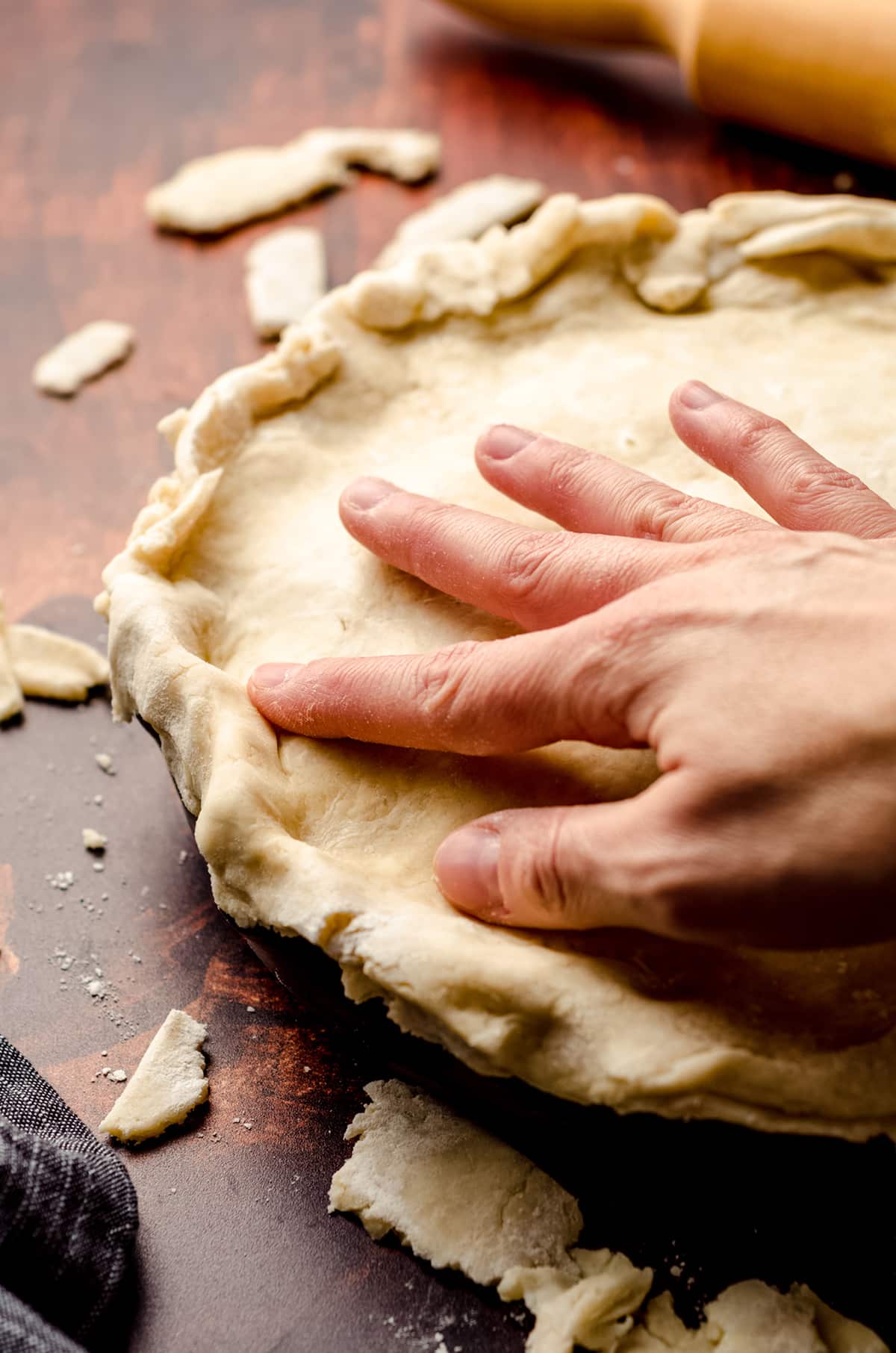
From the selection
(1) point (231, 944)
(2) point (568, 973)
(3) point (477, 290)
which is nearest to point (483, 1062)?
(2) point (568, 973)

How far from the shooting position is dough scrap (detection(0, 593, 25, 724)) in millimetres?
1746

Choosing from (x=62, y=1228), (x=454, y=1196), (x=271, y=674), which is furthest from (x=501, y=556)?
Answer: (x=62, y=1228)

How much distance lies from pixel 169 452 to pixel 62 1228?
1296 mm

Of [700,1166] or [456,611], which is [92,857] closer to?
[456,611]

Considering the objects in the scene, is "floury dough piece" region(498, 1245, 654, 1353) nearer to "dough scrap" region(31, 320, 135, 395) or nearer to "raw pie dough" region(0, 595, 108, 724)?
"raw pie dough" region(0, 595, 108, 724)

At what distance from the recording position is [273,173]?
95.8 inches

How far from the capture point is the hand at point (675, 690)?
99cm

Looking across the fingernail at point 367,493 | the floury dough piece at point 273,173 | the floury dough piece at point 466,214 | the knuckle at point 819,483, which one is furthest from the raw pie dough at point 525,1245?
the floury dough piece at point 273,173

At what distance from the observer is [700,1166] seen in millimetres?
1149

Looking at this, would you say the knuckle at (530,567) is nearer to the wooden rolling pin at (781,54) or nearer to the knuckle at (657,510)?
the knuckle at (657,510)

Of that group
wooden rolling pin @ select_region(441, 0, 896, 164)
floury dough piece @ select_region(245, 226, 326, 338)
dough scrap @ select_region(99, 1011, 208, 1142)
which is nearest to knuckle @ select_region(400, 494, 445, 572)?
dough scrap @ select_region(99, 1011, 208, 1142)

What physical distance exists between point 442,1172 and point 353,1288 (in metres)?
0.15

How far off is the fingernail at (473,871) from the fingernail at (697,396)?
24.3 inches

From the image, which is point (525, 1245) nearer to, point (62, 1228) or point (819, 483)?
point (62, 1228)
